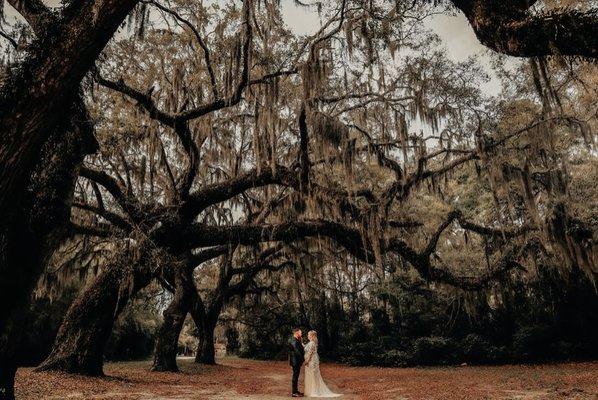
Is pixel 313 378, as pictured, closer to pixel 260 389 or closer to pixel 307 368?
pixel 307 368

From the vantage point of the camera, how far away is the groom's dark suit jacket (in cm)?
805

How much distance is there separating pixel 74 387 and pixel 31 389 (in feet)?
2.98

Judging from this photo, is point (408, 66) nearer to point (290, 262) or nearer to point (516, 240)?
point (516, 240)

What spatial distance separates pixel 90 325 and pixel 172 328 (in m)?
4.20

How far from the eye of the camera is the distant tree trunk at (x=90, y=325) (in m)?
8.71

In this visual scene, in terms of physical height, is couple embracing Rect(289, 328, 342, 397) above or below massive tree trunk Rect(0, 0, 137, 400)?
below

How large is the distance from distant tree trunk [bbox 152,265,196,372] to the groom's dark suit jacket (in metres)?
4.97

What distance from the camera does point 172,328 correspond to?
42.4ft

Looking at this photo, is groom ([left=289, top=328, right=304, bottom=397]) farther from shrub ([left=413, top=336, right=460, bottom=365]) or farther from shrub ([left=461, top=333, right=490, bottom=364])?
shrub ([left=461, top=333, right=490, bottom=364])

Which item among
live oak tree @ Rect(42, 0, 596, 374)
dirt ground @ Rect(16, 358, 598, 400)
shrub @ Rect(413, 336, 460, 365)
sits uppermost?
live oak tree @ Rect(42, 0, 596, 374)

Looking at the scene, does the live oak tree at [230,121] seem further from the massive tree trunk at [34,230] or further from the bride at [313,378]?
the bride at [313,378]

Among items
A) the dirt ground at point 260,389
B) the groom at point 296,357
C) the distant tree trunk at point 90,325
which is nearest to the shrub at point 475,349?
the dirt ground at point 260,389

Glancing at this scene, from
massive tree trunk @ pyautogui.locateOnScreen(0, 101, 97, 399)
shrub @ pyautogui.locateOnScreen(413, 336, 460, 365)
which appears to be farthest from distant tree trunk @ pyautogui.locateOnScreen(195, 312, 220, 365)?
massive tree trunk @ pyautogui.locateOnScreen(0, 101, 97, 399)

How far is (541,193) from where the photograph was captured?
12.4m
